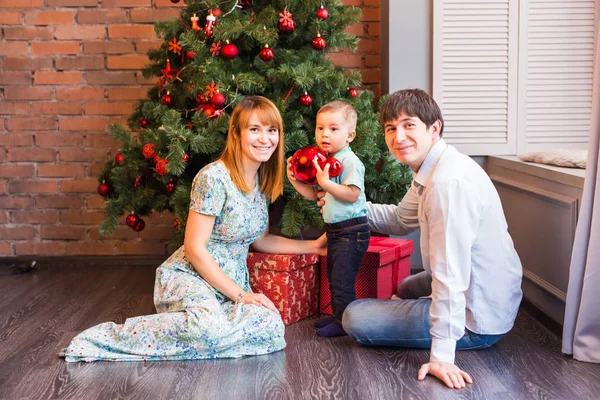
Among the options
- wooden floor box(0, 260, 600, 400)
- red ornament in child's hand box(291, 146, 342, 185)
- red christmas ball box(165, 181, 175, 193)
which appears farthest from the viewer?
red christmas ball box(165, 181, 175, 193)

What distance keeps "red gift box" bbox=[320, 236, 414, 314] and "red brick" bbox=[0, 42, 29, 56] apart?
226cm

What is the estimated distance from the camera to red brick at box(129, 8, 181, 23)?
13.6 ft

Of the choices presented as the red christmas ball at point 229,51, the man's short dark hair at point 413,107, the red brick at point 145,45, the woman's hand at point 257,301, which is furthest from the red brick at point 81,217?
the man's short dark hair at point 413,107

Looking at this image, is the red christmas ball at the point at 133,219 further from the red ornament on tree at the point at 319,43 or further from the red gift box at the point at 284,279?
the red ornament on tree at the point at 319,43

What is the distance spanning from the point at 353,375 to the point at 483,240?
2.13 ft

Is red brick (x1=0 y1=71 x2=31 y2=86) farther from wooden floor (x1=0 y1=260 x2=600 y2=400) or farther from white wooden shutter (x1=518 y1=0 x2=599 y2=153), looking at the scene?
white wooden shutter (x1=518 y1=0 x2=599 y2=153)

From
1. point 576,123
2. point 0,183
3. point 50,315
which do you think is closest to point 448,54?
point 576,123

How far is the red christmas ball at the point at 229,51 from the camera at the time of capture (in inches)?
119

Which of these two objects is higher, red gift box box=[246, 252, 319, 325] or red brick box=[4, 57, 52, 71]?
red brick box=[4, 57, 52, 71]

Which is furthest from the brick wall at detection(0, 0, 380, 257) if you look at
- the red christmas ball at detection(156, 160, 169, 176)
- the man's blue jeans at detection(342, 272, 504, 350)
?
the man's blue jeans at detection(342, 272, 504, 350)

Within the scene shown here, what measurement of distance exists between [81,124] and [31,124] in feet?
0.96

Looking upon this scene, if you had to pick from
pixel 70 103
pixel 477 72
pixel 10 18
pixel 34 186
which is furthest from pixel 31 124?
pixel 477 72

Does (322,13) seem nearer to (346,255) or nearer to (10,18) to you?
(346,255)

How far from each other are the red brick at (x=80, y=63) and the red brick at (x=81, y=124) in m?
0.29
